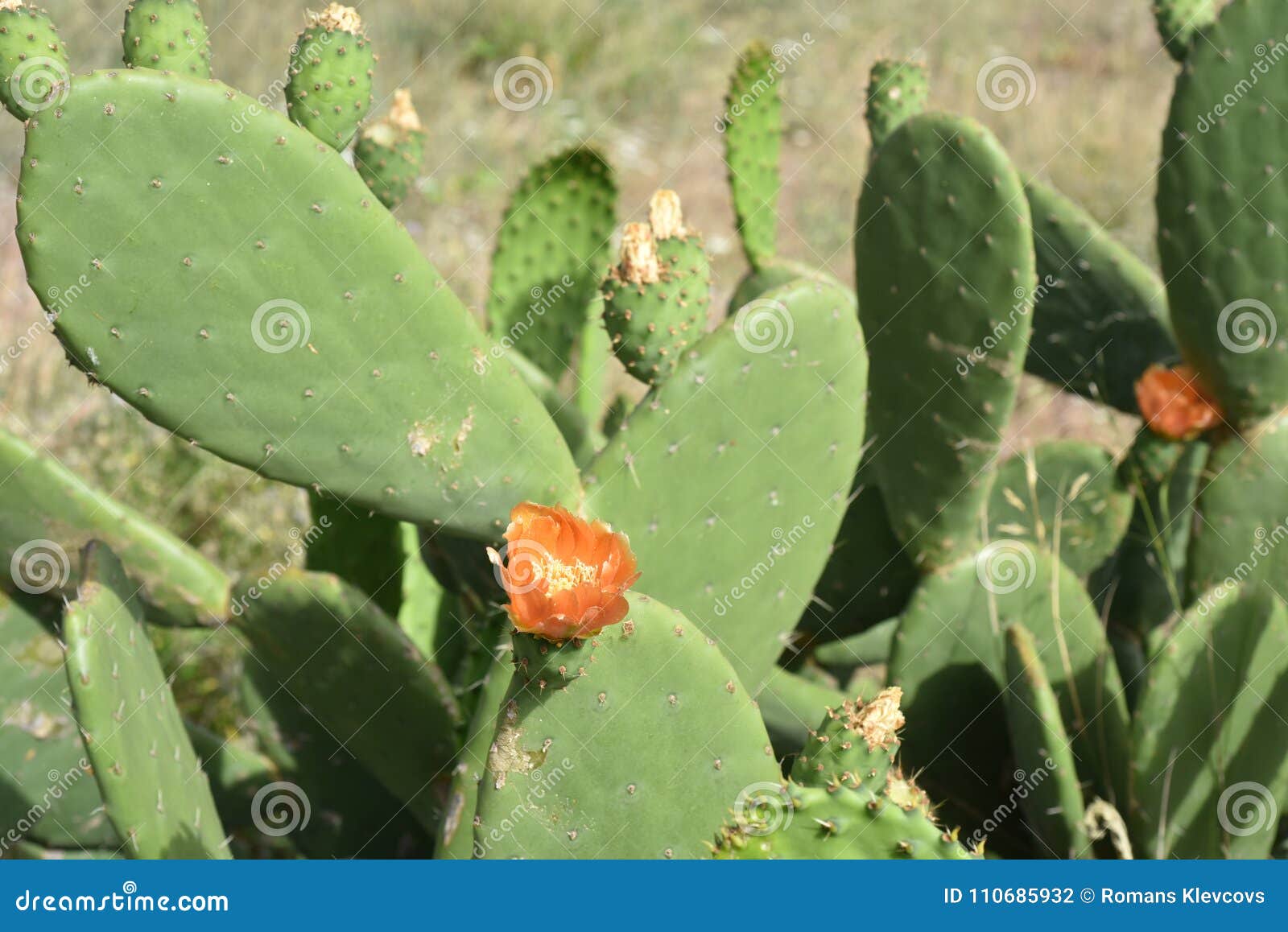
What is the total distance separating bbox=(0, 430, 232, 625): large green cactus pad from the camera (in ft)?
6.05

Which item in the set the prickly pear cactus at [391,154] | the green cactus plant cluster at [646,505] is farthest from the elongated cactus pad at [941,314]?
the prickly pear cactus at [391,154]

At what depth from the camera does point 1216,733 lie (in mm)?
1863

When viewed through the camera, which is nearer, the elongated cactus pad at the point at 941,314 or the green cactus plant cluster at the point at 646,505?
the green cactus plant cluster at the point at 646,505

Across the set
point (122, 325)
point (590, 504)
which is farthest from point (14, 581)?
point (590, 504)

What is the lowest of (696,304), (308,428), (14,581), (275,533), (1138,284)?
(275,533)

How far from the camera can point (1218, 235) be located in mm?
2129

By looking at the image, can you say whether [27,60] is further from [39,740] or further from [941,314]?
[941,314]

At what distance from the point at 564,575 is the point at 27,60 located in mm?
873

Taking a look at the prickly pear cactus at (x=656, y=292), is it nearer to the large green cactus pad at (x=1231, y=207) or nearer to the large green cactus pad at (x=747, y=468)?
the large green cactus pad at (x=747, y=468)

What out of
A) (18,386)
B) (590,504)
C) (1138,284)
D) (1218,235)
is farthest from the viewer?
(18,386)

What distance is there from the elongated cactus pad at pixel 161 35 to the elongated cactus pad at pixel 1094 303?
1.58m

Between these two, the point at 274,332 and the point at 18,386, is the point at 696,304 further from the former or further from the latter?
the point at 18,386

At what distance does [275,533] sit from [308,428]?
201cm

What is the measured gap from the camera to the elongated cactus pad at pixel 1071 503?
7.93ft
